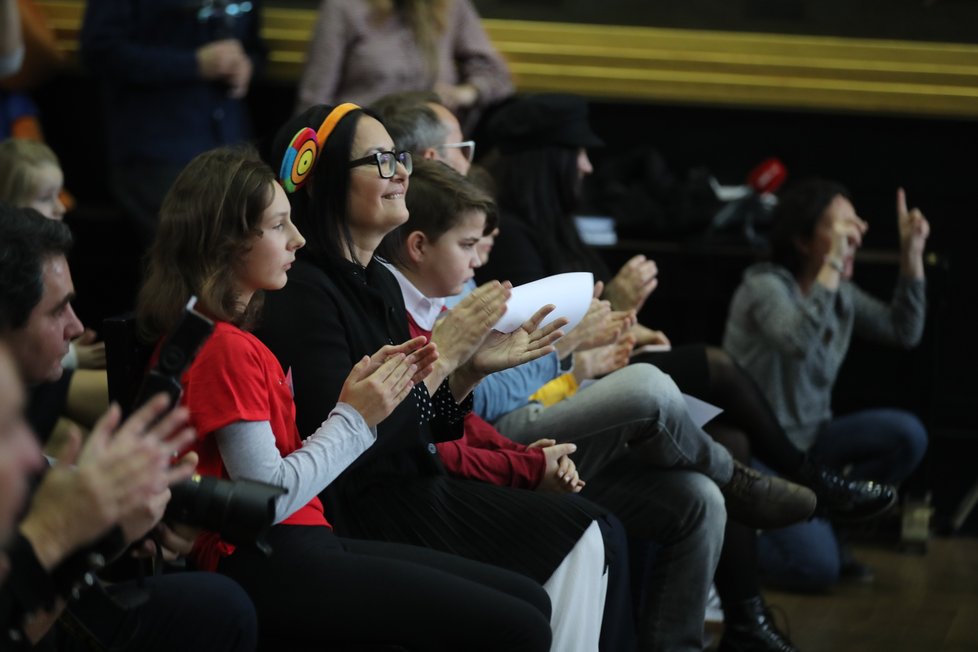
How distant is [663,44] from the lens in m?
5.51

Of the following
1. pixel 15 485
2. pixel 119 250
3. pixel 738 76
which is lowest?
pixel 119 250

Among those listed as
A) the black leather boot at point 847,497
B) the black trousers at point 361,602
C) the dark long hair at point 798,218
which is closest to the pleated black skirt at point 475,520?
the black trousers at point 361,602

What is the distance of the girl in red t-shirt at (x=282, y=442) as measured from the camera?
7.67 feet

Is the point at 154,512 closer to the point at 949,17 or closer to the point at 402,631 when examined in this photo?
the point at 402,631

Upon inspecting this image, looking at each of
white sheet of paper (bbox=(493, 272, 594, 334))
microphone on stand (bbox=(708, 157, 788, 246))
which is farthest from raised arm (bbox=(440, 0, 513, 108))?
white sheet of paper (bbox=(493, 272, 594, 334))

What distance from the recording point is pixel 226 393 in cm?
232

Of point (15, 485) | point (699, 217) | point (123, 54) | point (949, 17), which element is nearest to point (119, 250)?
point (123, 54)

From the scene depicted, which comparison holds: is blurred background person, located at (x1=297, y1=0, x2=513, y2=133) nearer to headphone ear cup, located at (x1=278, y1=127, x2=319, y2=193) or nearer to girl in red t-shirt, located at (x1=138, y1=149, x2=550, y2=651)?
headphone ear cup, located at (x1=278, y1=127, x2=319, y2=193)

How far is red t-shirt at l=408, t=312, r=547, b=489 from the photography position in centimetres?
304

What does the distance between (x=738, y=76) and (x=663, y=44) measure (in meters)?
0.30

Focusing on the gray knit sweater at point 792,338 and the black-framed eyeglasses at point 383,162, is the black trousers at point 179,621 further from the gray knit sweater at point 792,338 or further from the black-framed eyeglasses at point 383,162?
the gray knit sweater at point 792,338

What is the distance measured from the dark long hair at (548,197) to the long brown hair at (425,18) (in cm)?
102

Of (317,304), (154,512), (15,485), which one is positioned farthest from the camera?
(317,304)

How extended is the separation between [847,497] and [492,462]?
4.02 feet
